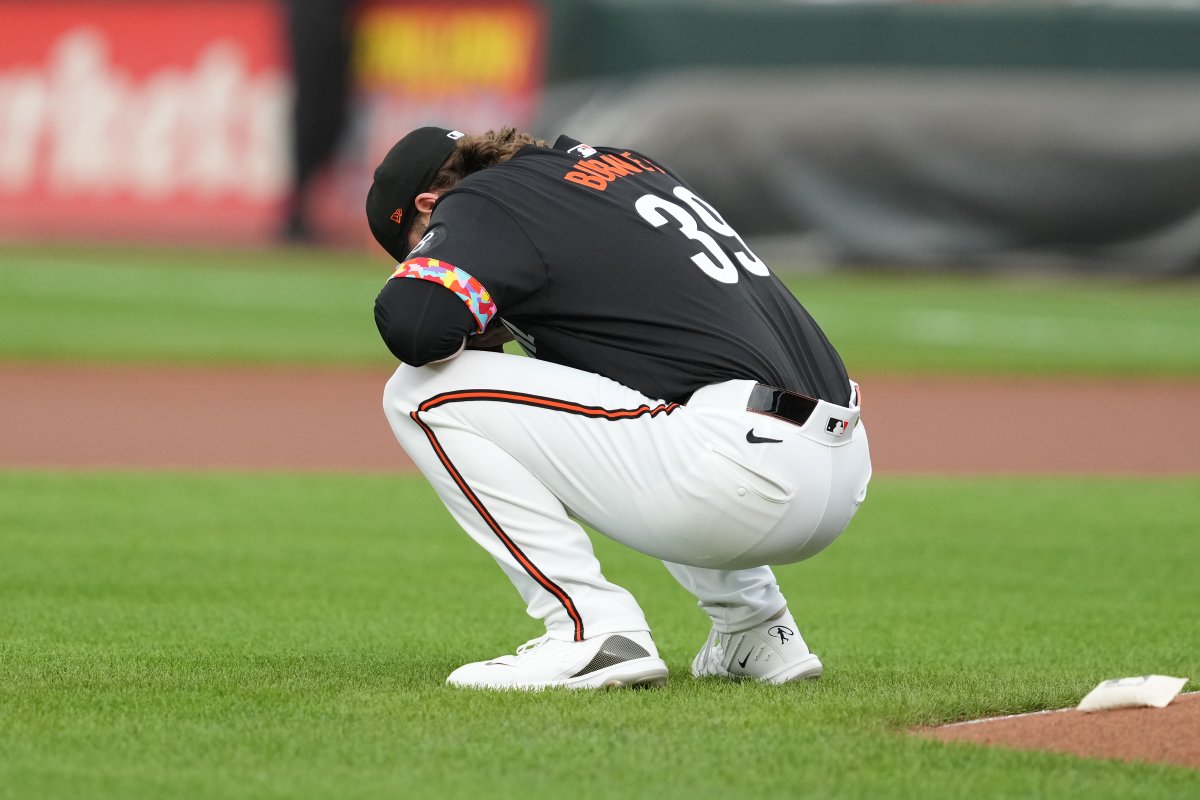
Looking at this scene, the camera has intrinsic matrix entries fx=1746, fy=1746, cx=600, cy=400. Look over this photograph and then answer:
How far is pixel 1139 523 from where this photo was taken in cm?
727

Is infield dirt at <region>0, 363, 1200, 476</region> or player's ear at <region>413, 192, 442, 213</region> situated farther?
infield dirt at <region>0, 363, 1200, 476</region>

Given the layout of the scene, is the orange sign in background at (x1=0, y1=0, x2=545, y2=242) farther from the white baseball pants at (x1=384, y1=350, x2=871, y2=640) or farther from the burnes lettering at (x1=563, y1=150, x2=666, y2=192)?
the white baseball pants at (x1=384, y1=350, x2=871, y2=640)

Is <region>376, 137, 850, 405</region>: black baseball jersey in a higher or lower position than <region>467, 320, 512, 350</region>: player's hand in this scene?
higher

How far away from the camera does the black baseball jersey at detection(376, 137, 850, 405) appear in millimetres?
3908

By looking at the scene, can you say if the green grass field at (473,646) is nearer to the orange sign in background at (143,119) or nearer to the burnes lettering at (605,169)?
the burnes lettering at (605,169)

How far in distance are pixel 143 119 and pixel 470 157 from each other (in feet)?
69.0

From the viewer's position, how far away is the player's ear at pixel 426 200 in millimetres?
4219

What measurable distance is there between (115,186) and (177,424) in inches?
591

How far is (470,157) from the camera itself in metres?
4.23

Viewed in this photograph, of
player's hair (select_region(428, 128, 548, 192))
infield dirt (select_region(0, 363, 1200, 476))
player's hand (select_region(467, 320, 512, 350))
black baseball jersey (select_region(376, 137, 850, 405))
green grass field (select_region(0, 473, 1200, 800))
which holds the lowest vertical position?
infield dirt (select_region(0, 363, 1200, 476))

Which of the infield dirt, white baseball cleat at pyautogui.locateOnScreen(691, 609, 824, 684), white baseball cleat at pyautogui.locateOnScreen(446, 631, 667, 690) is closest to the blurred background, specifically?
the infield dirt

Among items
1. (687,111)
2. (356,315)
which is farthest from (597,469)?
(687,111)

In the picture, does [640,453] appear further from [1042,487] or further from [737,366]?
[1042,487]

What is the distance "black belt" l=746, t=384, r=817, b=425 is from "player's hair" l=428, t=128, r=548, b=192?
0.86 m
